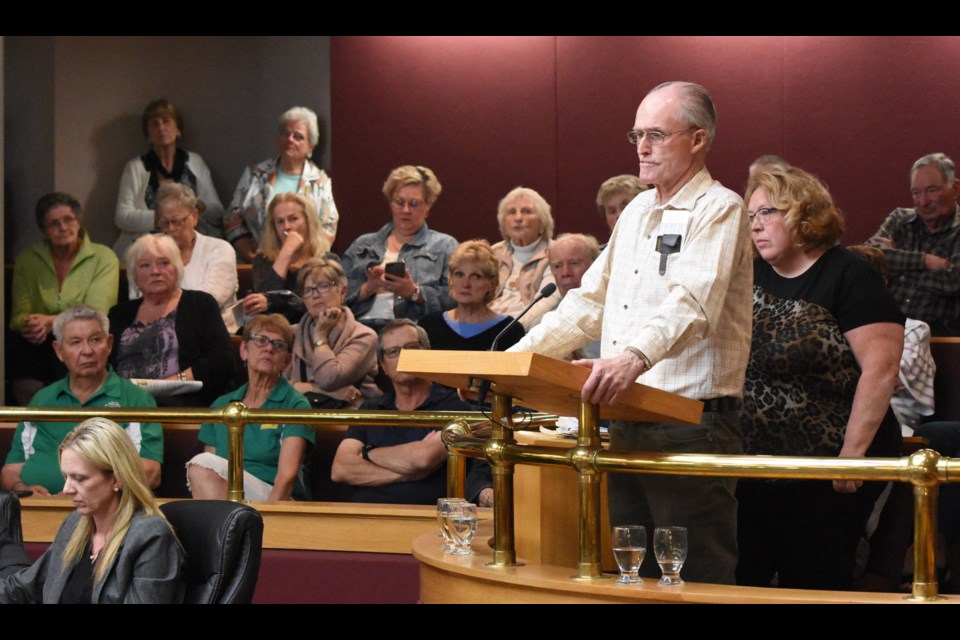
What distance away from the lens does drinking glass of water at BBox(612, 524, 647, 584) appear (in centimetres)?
291

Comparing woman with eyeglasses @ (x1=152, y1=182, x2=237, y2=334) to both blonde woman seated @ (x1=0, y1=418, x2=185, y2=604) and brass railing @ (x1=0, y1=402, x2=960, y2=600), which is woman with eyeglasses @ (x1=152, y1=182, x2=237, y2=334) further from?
brass railing @ (x1=0, y1=402, x2=960, y2=600)

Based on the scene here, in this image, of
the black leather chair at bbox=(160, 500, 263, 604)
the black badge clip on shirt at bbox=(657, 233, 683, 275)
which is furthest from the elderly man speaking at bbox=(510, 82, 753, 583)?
the black leather chair at bbox=(160, 500, 263, 604)

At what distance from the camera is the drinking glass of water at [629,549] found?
115 inches

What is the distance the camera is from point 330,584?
435 centimetres

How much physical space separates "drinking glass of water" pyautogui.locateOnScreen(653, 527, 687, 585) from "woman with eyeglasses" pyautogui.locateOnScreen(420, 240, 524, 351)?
7.90ft

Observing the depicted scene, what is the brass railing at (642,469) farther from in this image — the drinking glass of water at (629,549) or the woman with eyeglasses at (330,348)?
the woman with eyeglasses at (330,348)

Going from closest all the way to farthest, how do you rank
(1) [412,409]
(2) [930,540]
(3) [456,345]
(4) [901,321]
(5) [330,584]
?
(2) [930,540]
(4) [901,321]
(5) [330,584]
(1) [412,409]
(3) [456,345]

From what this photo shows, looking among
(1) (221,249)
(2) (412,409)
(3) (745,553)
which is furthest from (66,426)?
(3) (745,553)

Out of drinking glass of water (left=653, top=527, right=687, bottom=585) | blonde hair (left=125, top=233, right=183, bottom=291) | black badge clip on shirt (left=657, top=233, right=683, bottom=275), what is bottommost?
drinking glass of water (left=653, top=527, right=687, bottom=585)

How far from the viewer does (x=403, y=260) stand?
21.3 ft

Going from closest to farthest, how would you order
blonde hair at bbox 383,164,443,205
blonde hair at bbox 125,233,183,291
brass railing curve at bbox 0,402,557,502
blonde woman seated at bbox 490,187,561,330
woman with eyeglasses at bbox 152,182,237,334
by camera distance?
brass railing curve at bbox 0,402,557,502, blonde hair at bbox 125,233,183,291, blonde woman seated at bbox 490,187,561,330, blonde hair at bbox 383,164,443,205, woman with eyeglasses at bbox 152,182,237,334

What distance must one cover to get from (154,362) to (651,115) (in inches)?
129

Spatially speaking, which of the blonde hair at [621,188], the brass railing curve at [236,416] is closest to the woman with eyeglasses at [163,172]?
the blonde hair at [621,188]

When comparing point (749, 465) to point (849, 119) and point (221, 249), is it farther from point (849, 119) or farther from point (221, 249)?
point (849, 119)
